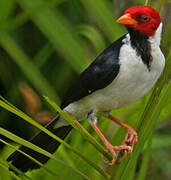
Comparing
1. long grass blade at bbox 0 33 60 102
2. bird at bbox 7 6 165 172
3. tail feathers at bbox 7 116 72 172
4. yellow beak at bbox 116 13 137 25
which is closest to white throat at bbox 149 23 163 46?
bird at bbox 7 6 165 172

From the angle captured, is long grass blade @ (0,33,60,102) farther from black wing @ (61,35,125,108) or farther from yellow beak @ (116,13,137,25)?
yellow beak @ (116,13,137,25)

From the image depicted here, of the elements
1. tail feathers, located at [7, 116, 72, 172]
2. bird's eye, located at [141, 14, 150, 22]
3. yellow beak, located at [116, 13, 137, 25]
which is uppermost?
yellow beak, located at [116, 13, 137, 25]

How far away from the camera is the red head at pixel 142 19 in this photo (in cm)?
177

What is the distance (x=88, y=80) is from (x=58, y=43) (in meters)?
0.73

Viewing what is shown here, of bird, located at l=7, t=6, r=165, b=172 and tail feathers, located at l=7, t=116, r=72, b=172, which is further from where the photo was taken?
tail feathers, located at l=7, t=116, r=72, b=172

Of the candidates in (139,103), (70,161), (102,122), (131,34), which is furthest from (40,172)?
(131,34)

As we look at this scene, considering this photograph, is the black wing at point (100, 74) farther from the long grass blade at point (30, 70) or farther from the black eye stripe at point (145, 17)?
the long grass blade at point (30, 70)

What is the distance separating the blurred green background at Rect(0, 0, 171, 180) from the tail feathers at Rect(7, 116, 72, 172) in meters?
0.06

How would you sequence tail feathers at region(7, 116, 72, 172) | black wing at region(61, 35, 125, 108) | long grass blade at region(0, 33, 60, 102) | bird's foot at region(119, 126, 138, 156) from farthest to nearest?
long grass blade at region(0, 33, 60, 102)
tail feathers at region(7, 116, 72, 172)
black wing at region(61, 35, 125, 108)
bird's foot at region(119, 126, 138, 156)

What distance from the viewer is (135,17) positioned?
70.6 inches

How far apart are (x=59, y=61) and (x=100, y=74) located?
158 centimetres

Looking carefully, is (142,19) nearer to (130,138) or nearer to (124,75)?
(124,75)

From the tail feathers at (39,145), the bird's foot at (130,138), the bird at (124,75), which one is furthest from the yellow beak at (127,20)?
the tail feathers at (39,145)

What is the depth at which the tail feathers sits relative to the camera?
202 cm
